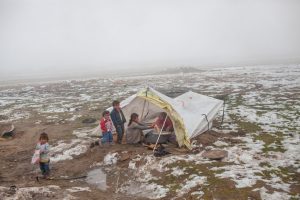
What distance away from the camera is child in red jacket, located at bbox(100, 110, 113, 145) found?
1396 centimetres

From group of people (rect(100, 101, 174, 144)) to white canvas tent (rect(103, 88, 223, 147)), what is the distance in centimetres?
63

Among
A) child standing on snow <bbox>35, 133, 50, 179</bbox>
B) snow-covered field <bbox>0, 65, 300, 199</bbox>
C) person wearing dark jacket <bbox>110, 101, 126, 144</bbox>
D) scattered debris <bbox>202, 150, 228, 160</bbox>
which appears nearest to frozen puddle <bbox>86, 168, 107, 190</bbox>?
snow-covered field <bbox>0, 65, 300, 199</bbox>

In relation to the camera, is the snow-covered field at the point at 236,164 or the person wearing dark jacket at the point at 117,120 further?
the person wearing dark jacket at the point at 117,120

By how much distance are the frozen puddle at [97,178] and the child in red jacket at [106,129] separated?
2.44m

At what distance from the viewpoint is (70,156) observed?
1314 centimetres

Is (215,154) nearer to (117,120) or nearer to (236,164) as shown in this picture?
(236,164)

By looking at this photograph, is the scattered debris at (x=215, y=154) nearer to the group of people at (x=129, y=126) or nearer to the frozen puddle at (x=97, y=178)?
the group of people at (x=129, y=126)

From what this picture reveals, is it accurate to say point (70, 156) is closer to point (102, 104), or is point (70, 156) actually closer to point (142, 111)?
point (142, 111)

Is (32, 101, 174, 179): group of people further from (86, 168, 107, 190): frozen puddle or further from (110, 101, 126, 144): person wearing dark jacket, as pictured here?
(86, 168, 107, 190): frozen puddle

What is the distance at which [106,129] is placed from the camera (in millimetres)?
14023

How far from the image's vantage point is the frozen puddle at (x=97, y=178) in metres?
10.4

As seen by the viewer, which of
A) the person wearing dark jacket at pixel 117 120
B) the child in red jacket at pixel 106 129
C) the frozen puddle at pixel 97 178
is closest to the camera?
the frozen puddle at pixel 97 178

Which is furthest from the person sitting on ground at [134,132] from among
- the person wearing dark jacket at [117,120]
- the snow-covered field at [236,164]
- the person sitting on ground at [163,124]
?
the snow-covered field at [236,164]

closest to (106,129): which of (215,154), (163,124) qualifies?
(163,124)
